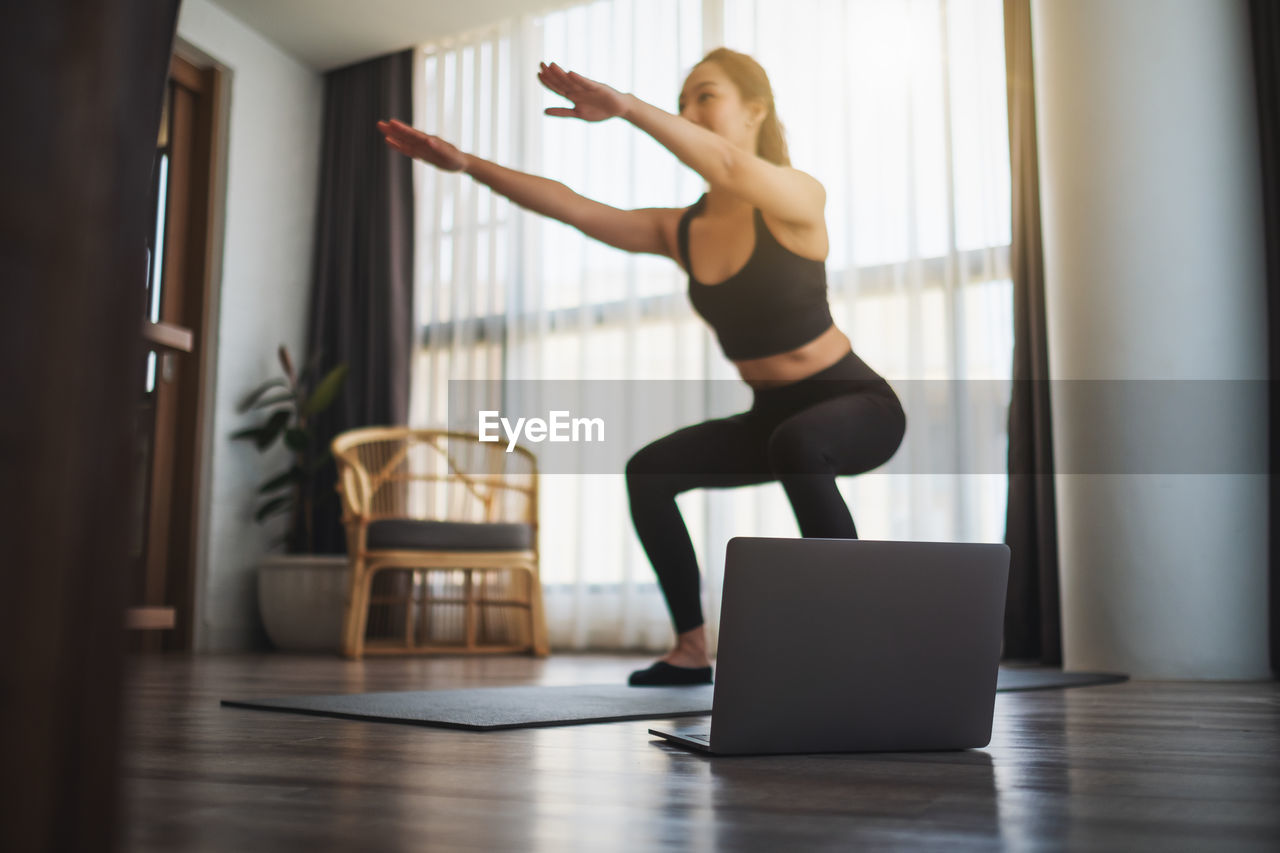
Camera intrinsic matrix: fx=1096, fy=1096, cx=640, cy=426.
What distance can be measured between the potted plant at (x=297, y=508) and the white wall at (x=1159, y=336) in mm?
2383

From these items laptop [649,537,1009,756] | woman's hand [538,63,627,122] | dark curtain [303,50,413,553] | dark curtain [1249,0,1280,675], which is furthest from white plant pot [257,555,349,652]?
laptop [649,537,1009,756]

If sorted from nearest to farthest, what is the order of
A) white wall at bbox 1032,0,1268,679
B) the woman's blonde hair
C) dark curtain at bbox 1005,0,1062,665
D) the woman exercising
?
the woman exercising → white wall at bbox 1032,0,1268,679 → the woman's blonde hair → dark curtain at bbox 1005,0,1062,665

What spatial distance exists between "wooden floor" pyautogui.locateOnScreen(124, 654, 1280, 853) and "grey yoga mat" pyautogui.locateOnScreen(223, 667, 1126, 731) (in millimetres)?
50

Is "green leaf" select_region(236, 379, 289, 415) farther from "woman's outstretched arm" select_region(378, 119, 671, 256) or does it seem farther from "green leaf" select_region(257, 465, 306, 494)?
"woman's outstretched arm" select_region(378, 119, 671, 256)

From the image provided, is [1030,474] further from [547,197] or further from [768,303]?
[547,197]

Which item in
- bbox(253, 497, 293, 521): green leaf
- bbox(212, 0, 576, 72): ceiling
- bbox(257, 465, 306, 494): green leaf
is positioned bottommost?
bbox(253, 497, 293, 521): green leaf

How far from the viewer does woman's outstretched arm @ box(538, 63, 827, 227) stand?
1.77 metres

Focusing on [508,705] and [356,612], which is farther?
[356,612]

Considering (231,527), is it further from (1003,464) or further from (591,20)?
(1003,464)

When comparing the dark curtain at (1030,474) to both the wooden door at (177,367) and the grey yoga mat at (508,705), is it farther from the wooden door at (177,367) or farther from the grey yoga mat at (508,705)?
the wooden door at (177,367)

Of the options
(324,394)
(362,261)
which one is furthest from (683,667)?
(362,261)

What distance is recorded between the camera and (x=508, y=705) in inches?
60.2

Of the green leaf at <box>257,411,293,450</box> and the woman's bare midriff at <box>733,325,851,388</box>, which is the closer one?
the woman's bare midriff at <box>733,325,851,388</box>

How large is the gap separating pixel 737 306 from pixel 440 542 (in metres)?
1.36
